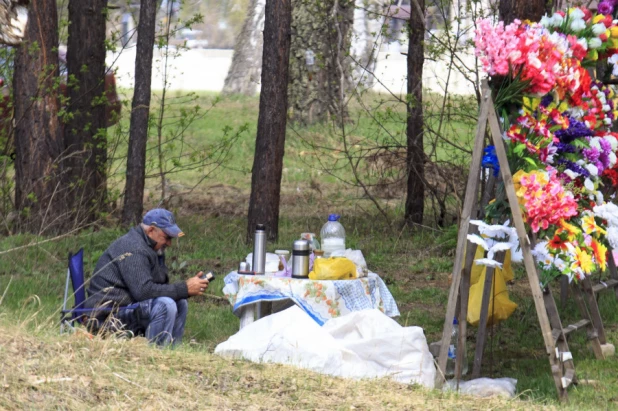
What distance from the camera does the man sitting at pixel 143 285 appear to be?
6816 mm

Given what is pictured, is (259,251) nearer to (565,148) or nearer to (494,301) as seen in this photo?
(494,301)

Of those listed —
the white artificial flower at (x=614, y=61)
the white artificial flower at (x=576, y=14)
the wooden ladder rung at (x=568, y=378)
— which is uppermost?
the white artificial flower at (x=576, y=14)

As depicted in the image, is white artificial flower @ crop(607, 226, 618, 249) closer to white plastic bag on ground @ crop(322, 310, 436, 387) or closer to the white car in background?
white plastic bag on ground @ crop(322, 310, 436, 387)

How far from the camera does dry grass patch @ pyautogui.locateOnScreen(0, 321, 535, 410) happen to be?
16.6 feet

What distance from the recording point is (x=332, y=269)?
6.67m

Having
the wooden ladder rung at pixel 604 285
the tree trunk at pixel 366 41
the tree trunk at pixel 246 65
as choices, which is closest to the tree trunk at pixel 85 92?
the tree trunk at pixel 366 41

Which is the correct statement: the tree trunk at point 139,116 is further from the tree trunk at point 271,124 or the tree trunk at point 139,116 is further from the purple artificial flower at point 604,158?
the purple artificial flower at point 604,158

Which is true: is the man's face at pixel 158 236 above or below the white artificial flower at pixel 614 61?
below

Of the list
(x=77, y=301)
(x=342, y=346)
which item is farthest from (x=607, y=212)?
(x=77, y=301)

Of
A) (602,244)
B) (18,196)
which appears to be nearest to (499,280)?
(602,244)

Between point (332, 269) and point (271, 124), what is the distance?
545cm

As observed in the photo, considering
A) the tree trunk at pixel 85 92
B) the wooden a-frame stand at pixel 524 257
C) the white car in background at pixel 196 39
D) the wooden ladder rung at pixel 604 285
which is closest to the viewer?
the wooden a-frame stand at pixel 524 257

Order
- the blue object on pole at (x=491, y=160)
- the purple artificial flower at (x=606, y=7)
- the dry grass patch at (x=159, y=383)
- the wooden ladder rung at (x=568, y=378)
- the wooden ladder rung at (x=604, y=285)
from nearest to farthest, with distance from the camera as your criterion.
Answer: the dry grass patch at (x=159, y=383), the wooden ladder rung at (x=568, y=378), the blue object on pole at (x=491, y=160), the purple artificial flower at (x=606, y=7), the wooden ladder rung at (x=604, y=285)

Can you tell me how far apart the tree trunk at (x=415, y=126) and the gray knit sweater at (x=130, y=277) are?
20.1ft
